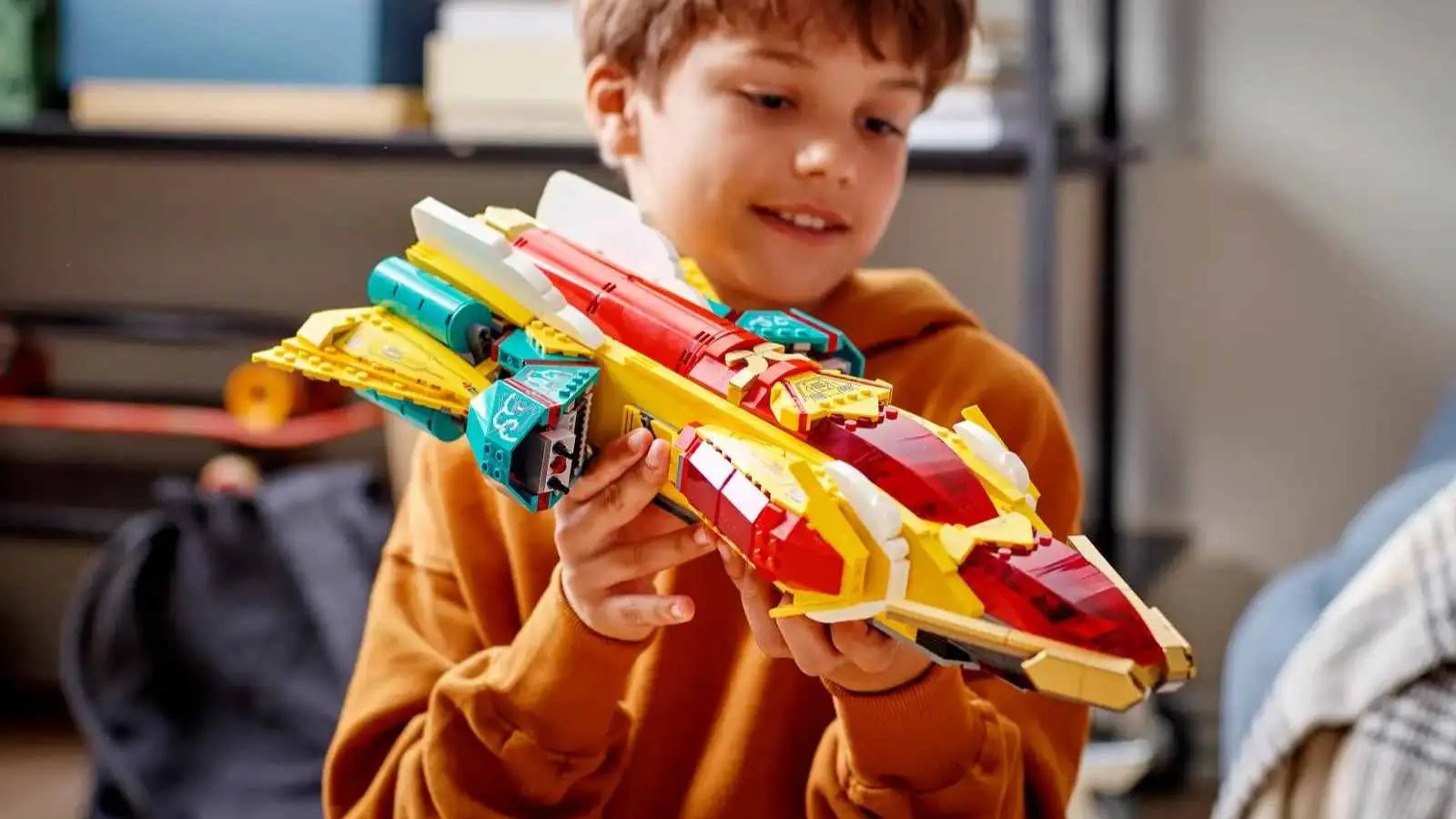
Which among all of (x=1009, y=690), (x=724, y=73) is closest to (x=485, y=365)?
(x=724, y=73)

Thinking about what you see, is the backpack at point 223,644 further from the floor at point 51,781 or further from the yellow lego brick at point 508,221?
the yellow lego brick at point 508,221

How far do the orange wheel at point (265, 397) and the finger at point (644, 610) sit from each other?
1111 millimetres

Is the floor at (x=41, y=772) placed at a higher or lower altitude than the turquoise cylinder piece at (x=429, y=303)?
lower

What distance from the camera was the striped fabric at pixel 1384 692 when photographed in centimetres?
79

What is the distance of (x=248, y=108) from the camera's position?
1.45 metres

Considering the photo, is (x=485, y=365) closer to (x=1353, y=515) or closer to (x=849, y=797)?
(x=849, y=797)

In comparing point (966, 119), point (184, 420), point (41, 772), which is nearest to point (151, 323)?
point (184, 420)

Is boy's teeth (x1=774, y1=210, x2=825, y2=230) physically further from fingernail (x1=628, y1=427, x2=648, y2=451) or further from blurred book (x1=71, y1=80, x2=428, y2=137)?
blurred book (x1=71, y1=80, x2=428, y2=137)

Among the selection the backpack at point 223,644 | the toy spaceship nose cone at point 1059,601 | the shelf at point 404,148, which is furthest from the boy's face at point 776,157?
the backpack at point 223,644

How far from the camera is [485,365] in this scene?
481 mm

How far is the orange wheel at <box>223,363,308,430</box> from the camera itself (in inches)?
61.8

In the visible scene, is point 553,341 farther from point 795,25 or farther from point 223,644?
point 223,644

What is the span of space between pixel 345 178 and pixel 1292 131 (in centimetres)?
100

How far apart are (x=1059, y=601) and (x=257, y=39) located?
1.24 m
